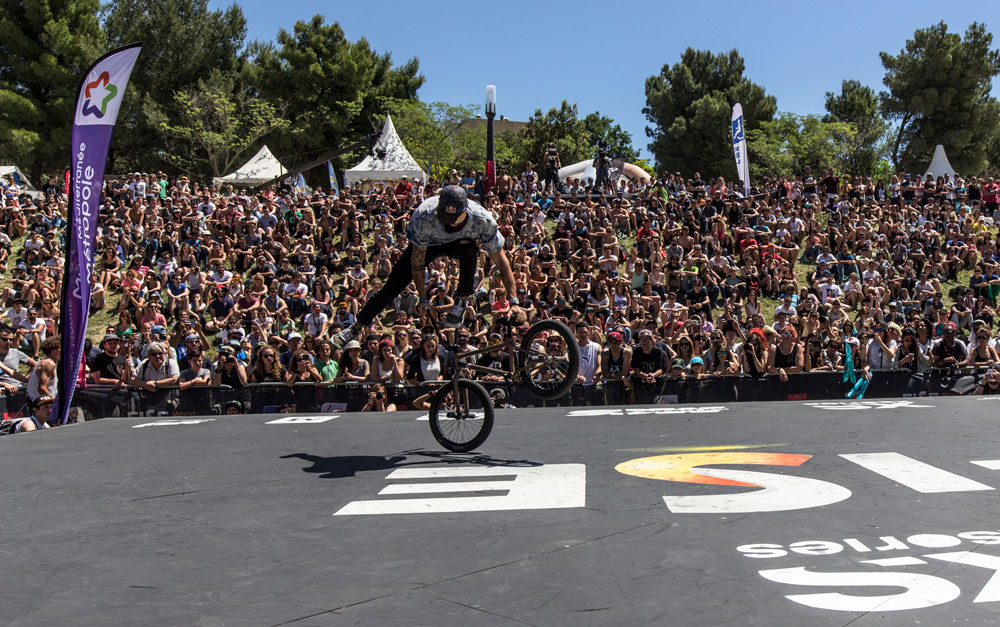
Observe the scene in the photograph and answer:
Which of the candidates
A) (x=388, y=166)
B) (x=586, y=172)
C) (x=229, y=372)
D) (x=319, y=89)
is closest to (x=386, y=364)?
(x=229, y=372)

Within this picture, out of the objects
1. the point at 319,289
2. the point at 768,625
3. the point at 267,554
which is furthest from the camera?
the point at 319,289

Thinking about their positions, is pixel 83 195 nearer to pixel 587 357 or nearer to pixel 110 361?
pixel 110 361

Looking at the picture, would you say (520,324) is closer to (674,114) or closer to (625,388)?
(625,388)

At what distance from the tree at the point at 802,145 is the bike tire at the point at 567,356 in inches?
1765

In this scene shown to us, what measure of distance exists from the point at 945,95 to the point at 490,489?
58045 millimetres

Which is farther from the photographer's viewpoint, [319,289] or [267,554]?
[319,289]

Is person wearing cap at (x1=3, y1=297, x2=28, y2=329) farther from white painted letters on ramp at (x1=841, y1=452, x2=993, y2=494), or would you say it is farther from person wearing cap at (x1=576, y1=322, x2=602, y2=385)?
white painted letters on ramp at (x1=841, y1=452, x2=993, y2=494)

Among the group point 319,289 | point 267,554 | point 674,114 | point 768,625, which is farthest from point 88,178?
point 674,114

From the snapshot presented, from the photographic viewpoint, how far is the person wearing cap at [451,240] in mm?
6262

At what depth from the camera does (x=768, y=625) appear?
3037mm

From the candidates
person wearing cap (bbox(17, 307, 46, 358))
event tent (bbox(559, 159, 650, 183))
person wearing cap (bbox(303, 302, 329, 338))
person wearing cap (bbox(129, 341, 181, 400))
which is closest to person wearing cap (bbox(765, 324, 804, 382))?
person wearing cap (bbox(303, 302, 329, 338))

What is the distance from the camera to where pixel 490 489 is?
545 centimetres

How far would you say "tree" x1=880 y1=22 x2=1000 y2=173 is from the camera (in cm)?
5309

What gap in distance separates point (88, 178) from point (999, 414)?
1048cm
